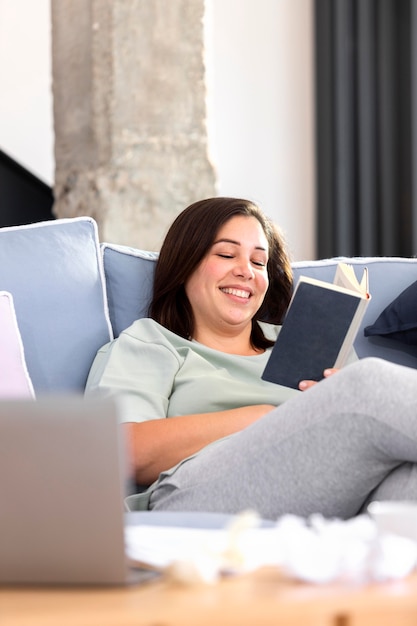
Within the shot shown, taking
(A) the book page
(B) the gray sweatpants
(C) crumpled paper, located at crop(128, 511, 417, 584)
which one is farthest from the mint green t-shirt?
(C) crumpled paper, located at crop(128, 511, 417, 584)

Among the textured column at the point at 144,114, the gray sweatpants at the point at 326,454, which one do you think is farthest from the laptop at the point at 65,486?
the textured column at the point at 144,114

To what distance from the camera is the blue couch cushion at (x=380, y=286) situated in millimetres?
2207

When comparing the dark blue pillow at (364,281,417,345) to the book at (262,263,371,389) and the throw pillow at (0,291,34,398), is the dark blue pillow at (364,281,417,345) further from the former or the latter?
the throw pillow at (0,291,34,398)

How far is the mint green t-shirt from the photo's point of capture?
185cm

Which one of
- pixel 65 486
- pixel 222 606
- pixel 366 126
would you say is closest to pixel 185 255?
pixel 65 486

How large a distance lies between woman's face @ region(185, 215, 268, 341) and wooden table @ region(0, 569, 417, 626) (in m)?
1.25

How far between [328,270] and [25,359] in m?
0.75

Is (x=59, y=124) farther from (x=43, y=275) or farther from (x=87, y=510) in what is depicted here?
(x=87, y=510)

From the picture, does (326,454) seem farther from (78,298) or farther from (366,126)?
(366,126)

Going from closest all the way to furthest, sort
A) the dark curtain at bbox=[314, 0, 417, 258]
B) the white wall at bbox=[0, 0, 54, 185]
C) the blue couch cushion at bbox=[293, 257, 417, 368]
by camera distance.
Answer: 1. the blue couch cushion at bbox=[293, 257, 417, 368]
2. the dark curtain at bbox=[314, 0, 417, 258]
3. the white wall at bbox=[0, 0, 54, 185]

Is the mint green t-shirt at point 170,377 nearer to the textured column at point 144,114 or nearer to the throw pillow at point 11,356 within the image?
the throw pillow at point 11,356

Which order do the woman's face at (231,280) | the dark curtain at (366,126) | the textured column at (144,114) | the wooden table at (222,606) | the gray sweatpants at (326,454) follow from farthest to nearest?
the dark curtain at (366,126) < the textured column at (144,114) < the woman's face at (231,280) < the gray sweatpants at (326,454) < the wooden table at (222,606)

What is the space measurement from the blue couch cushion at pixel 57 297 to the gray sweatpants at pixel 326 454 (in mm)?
529

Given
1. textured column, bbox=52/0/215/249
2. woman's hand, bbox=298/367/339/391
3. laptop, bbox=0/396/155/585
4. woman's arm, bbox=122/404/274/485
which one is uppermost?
textured column, bbox=52/0/215/249
